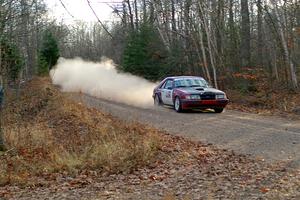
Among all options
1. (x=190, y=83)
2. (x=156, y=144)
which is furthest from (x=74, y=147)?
(x=190, y=83)

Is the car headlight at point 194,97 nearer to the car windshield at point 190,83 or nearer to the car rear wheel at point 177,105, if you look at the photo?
the car rear wheel at point 177,105

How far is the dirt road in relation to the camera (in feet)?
33.2

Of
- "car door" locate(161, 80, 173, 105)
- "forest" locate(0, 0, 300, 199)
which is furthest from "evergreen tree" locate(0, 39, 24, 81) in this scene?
"car door" locate(161, 80, 173, 105)

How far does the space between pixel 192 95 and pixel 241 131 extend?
221 inches

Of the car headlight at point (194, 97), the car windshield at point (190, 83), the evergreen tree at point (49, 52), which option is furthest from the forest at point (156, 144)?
the evergreen tree at point (49, 52)

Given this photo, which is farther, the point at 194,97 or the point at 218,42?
the point at 218,42

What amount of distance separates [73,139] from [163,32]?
29.7 metres

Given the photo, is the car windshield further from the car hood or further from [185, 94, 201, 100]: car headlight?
[185, 94, 201, 100]: car headlight

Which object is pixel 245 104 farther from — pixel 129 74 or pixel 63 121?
pixel 129 74

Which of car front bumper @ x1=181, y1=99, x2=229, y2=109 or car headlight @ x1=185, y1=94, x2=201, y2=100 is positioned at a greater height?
car headlight @ x1=185, y1=94, x2=201, y2=100

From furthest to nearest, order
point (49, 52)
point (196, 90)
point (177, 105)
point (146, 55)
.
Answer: point (49, 52), point (146, 55), point (177, 105), point (196, 90)

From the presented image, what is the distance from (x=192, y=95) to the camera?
18625 mm

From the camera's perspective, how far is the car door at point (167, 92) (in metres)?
20.4

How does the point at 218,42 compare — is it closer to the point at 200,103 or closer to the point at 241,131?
the point at 200,103
